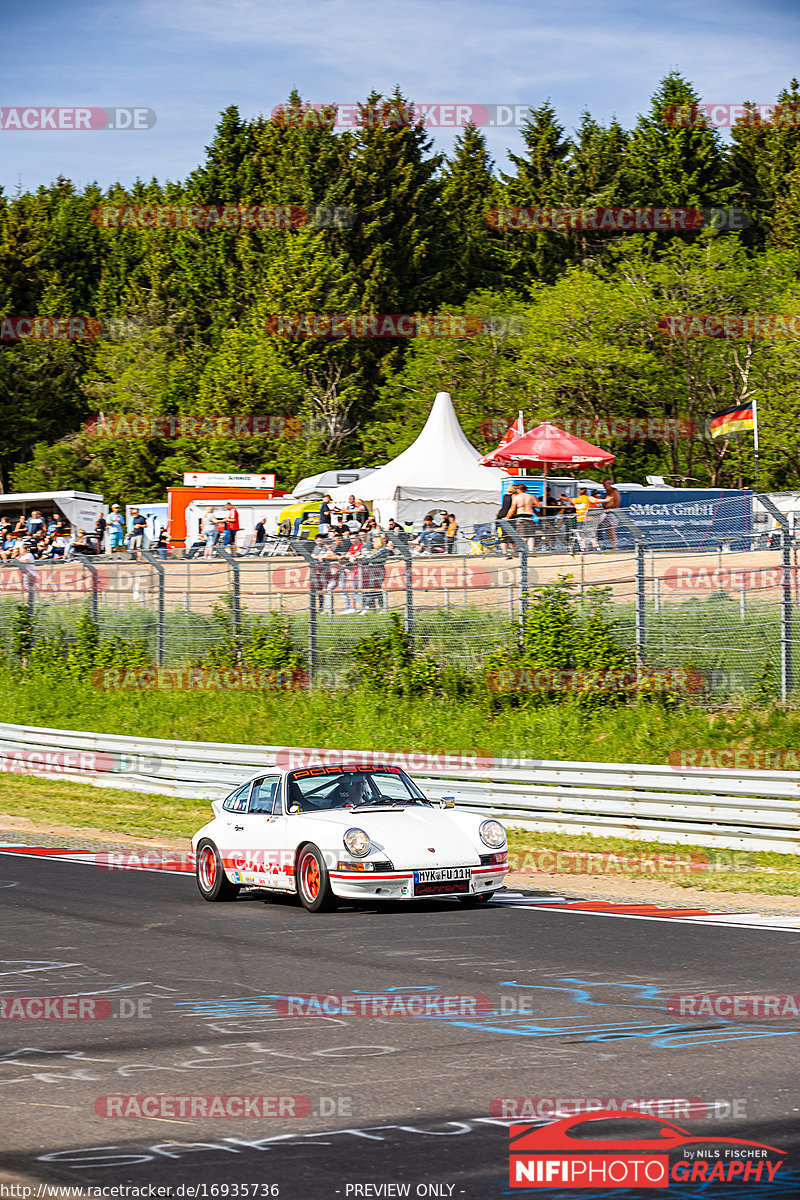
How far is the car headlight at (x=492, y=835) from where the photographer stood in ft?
40.6

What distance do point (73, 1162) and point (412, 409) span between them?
55.2 metres

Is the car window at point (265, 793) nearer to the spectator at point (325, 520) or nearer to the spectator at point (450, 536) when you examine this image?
the spectator at point (450, 536)

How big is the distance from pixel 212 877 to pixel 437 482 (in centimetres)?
2252

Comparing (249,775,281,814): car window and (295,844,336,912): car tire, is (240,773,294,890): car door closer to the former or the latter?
(249,775,281,814): car window

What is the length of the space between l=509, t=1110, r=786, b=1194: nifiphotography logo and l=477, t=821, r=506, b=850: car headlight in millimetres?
6564

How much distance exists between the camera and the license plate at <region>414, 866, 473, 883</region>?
40.0 feet

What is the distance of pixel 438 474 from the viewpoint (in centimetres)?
→ 3572

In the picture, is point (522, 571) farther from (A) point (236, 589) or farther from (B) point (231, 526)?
(B) point (231, 526)

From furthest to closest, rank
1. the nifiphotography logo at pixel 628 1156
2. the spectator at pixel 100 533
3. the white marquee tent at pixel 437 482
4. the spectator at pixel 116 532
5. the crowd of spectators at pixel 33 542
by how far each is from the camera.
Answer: the spectator at pixel 116 532 → the spectator at pixel 100 533 → the crowd of spectators at pixel 33 542 → the white marquee tent at pixel 437 482 → the nifiphotography logo at pixel 628 1156

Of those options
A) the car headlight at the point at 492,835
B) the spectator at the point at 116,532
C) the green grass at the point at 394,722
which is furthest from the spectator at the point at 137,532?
the car headlight at the point at 492,835

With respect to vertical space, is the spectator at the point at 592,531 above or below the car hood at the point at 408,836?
above

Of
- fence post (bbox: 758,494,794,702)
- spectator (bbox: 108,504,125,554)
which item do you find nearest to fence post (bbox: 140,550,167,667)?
spectator (bbox: 108,504,125,554)

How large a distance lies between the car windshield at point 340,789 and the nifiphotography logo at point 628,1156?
7.15 metres

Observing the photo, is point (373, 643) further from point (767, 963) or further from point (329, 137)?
point (329, 137)
